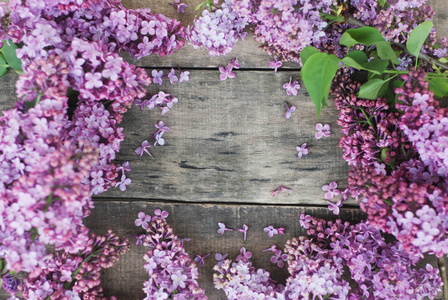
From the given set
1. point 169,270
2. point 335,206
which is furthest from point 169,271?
point 335,206

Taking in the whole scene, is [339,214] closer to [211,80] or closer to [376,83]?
[376,83]

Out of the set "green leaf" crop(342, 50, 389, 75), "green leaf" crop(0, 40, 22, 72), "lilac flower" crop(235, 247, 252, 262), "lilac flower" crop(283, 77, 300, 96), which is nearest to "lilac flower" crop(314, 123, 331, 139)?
"lilac flower" crop(283, 77, 300, 96)

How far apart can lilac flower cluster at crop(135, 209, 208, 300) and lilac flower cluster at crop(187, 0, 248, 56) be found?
605 mm

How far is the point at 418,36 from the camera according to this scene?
1.04 meters

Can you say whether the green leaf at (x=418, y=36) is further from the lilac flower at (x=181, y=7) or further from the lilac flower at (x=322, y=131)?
the lilac flower at (x=181, y=7)

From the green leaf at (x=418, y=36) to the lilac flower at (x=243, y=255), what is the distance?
0.83 metres

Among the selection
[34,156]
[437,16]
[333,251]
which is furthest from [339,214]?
[34,156]

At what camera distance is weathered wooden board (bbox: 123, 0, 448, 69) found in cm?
129

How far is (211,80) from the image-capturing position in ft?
4.24

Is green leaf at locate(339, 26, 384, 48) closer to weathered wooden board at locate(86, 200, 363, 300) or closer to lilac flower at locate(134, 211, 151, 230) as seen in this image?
weathered wooden board at locate(86, 200, 363, 300)

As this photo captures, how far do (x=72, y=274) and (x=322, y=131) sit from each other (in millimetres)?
955

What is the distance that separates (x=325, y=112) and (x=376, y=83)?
23 centimetres

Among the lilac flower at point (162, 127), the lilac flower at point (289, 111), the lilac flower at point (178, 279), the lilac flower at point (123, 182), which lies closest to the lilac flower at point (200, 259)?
the lilac flower at point (178, 279)

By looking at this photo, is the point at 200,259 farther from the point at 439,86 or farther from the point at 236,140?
the point at 439,86
